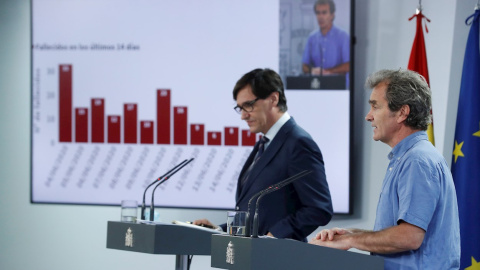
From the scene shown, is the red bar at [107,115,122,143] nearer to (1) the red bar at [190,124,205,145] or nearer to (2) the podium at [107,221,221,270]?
(1) the red bar at [190,124,205,145]

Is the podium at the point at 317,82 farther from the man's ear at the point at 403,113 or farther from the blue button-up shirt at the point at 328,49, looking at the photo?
the man's ear at the point at 403,113

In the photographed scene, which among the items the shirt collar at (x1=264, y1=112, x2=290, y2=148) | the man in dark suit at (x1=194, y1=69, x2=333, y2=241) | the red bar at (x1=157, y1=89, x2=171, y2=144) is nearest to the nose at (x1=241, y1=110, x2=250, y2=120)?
the man in dark suit at (x1=194, y1=69, x2=333, y2=241)

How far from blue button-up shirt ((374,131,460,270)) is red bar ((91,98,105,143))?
3.12 meters

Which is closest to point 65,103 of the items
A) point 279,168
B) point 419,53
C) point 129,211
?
point 129,211

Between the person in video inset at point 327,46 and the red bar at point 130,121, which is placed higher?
the person in video inset at point 327,46

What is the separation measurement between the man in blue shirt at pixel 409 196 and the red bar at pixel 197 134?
2.53 meters

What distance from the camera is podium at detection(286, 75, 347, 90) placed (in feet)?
15.1

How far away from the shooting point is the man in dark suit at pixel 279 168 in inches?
125

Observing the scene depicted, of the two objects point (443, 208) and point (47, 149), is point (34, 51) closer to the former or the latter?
point (47, 149)

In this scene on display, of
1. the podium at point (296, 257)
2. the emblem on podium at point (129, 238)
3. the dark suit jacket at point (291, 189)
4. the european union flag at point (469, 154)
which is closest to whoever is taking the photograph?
the podium at point (296, 257)

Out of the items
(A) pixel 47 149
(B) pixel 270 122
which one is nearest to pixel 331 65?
(B) pixel 270 122

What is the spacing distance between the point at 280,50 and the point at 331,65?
0.36 m

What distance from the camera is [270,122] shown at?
136 inches

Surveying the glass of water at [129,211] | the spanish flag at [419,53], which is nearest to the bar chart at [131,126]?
the spanish flag at [419,53]
